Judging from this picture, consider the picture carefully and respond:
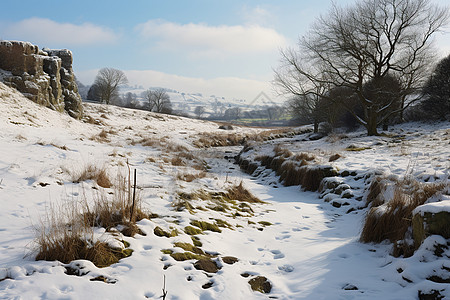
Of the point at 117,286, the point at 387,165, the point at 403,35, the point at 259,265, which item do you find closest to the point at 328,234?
the point at 259,265

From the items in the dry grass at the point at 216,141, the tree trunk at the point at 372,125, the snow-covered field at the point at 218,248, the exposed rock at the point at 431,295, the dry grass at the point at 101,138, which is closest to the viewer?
the exposed rock at the point at 431,295

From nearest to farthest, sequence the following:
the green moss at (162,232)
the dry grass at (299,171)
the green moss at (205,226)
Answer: the green moss at (162,232), the green moss at (205,226), the dry grass at (299,171)

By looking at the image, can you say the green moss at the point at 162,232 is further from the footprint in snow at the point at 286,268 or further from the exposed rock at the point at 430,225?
the exposed rock at the point at 430,225

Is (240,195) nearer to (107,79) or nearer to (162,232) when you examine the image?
(162,232)

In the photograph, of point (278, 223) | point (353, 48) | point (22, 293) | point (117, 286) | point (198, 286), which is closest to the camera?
point (22, 293)

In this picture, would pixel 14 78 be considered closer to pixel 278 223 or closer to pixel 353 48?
pixel 278 223

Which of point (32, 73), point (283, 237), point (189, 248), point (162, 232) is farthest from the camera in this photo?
point (32, 73)

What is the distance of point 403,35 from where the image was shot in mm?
14680

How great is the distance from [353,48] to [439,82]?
10.3 meters

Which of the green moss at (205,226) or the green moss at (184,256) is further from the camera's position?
the green moss at (205,226)

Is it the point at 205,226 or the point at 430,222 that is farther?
the point at 205,226

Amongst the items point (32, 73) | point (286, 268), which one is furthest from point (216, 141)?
point (286, 268)

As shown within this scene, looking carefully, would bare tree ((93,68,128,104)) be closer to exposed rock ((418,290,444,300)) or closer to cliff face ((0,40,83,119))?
cliff face ((0,40,83,119))

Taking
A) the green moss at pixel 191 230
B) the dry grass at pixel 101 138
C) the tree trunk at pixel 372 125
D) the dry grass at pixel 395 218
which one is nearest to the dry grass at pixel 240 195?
the green moss at pixel 191 230
